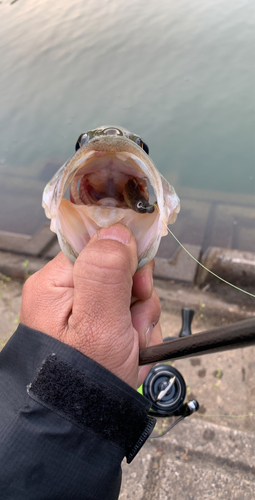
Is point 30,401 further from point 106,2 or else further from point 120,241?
point 106,2

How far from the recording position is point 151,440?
7.94 ft

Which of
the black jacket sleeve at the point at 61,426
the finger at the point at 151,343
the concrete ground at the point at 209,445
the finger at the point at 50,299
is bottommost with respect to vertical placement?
the concrete ground at the point at 209,445

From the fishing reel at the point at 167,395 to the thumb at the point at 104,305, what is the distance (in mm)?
1190

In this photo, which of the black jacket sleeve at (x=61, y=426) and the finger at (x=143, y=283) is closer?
the black jacket sleeve at (x=61, y=426)

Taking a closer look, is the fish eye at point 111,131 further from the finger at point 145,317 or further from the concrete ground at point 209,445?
the concrete ground at point 209,445

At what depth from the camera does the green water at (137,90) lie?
727 centimetres

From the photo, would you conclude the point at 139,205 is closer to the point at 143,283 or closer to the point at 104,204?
the point at 104,204

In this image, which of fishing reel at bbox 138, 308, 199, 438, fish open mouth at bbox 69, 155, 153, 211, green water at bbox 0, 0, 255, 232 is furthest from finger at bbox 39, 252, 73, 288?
green water at bbox 0, 0, 255, 232

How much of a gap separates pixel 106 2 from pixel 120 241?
17861 millimetres

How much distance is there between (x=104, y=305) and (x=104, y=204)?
60 cm

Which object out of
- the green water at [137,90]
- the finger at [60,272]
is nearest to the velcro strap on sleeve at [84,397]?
the finger at [60,272]

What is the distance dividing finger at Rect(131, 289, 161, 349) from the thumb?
38 cm

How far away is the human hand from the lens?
126 cm

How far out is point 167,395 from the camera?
7.84ft
